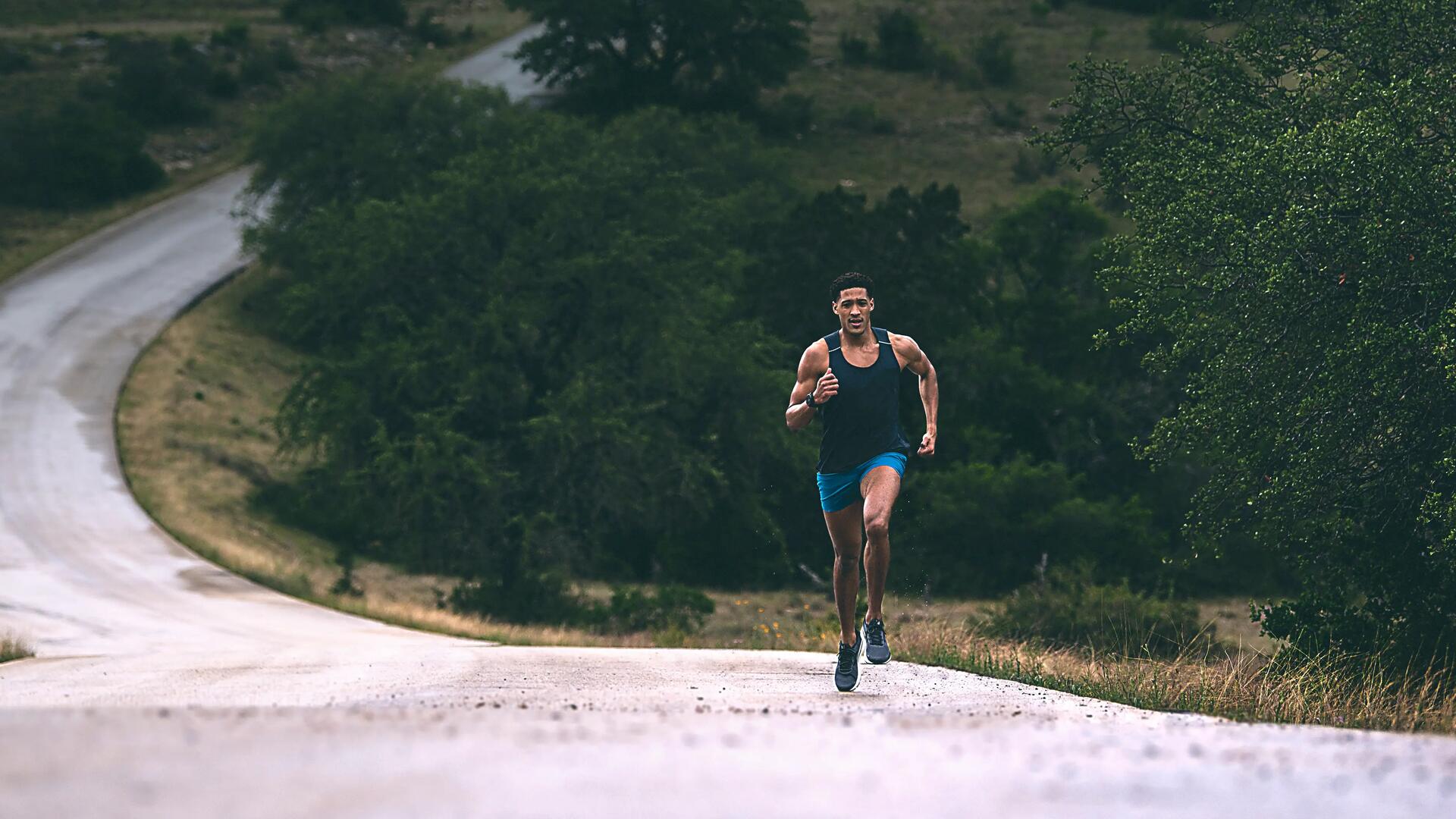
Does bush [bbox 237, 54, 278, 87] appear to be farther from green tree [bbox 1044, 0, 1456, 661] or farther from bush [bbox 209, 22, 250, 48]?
green tree [bbox 1044, 0, 1456, 661]

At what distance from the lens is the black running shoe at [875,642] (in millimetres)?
8344

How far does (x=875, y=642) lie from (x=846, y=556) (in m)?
0.56

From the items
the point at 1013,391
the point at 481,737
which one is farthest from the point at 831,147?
the point at 481,737

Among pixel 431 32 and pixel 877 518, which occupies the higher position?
pixel 877 518

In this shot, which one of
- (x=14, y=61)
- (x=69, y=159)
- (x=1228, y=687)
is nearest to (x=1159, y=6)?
(x=69, y=159)

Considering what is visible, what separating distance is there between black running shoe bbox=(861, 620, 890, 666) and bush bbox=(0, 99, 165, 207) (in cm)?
5093

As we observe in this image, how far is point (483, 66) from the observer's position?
69.4 metres

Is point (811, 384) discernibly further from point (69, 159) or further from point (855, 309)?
point (69, 159)

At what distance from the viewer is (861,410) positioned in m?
8.02

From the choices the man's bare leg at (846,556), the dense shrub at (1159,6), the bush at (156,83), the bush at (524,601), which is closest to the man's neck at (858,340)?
the man's bare leg at (846,556)

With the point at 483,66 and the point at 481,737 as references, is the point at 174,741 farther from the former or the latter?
the point at 483,66

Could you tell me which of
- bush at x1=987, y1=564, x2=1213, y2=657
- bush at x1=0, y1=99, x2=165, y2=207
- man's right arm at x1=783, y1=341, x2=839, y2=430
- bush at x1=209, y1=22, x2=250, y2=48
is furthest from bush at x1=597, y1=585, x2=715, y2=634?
bush at x1=209, y1=22, x2=250, y2=48

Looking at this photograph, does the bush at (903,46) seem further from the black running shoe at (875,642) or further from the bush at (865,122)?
the black running shoe at (875,642)

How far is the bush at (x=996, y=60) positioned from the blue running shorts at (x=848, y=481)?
6735 centimetres
